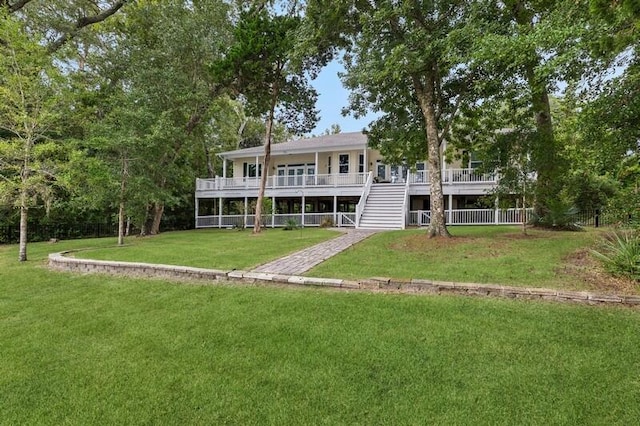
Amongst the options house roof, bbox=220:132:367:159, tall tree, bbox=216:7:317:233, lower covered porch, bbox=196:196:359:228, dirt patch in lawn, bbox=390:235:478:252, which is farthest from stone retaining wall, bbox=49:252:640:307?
house roof, bbox=220:132:367:159

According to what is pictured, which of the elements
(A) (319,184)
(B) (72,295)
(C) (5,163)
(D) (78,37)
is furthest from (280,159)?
(B) (72,295)

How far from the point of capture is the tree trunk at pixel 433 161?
435 inches

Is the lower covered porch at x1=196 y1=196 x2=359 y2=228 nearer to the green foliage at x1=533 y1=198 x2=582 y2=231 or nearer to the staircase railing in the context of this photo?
the staircase railing

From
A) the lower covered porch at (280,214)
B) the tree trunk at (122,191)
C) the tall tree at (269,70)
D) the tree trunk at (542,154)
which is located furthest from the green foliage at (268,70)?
the tree trunk at (542,154)

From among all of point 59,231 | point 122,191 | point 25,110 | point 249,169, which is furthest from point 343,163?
point 25,110

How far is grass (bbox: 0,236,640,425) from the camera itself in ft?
9.31

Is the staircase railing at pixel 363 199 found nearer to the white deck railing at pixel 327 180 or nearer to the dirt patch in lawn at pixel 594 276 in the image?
the white deck railing at pixel 327 180

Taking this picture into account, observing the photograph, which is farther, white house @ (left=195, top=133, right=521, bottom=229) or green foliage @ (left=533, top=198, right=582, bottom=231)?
white house @ (left=195, top=133, right=521, bottom=229)

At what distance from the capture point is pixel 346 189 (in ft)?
67.7

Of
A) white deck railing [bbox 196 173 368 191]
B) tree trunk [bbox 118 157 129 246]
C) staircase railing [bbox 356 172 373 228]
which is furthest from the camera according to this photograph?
white deck railing [bbox 196 173 368 191]

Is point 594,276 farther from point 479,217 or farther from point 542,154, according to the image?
point 479,217

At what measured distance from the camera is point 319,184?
70.3 ft

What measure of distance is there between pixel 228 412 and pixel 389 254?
6780mm

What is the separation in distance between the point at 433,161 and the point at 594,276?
229 inches
